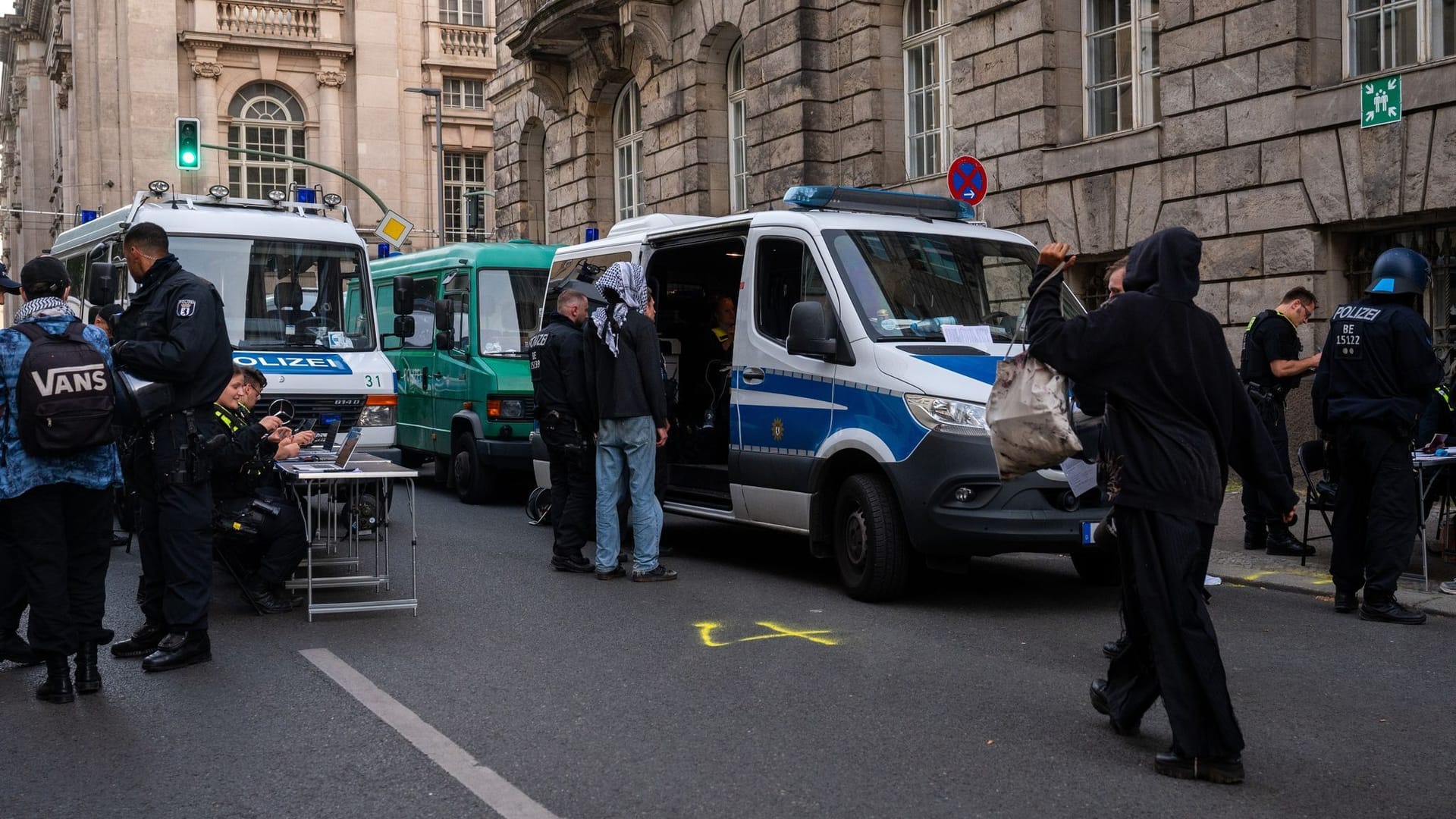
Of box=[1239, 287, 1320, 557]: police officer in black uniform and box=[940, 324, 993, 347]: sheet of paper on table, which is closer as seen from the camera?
box=[940, 324, 993, 347]: sheet of paper on table

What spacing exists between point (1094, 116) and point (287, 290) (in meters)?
9.40

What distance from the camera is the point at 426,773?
4980 mm

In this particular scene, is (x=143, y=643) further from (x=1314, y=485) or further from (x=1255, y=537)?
(x=1255, y=537)

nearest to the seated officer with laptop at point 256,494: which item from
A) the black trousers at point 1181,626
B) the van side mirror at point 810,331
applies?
the van side mirror at point 810,331

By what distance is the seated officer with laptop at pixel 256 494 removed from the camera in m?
7.36

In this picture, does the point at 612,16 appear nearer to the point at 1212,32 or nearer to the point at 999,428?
the point at 1212,32

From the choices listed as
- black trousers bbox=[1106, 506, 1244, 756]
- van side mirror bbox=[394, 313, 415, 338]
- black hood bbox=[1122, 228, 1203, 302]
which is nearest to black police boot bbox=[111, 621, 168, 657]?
black trousers bbox=[1106, 506, 1244, 756]

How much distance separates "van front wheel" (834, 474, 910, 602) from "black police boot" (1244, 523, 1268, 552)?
3.55 metres

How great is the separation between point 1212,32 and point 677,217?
261 inches

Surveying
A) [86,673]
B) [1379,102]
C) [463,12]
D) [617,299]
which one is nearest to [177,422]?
[86,673]

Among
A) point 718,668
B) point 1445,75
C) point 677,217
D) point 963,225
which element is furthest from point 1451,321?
point 718,668

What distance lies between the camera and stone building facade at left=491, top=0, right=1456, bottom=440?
1298cm

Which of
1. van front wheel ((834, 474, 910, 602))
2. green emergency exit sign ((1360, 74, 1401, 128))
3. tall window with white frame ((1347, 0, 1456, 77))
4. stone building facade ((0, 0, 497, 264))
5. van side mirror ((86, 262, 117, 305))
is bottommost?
van front wheel ((834, 474, 910, 602))

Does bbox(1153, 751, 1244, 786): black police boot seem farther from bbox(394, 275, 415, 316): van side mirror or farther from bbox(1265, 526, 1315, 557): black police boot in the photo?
bbox(394, 275, 415, 316): van side mirror
